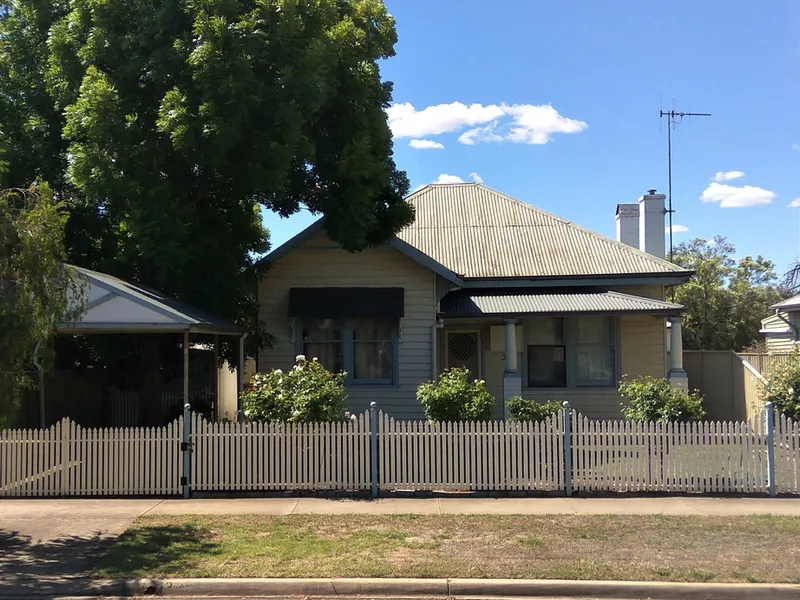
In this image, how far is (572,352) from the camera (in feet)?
50.6

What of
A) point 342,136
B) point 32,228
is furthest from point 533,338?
point 32,228

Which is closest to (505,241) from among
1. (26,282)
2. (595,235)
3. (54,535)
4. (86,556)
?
(595,235)

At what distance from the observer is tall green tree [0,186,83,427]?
23.8 feet

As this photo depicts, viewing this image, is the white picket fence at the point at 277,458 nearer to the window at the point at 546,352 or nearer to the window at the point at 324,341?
the window at the point at 324,341

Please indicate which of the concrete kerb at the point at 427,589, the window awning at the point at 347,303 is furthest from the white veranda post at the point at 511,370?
the concrete kerb at the point at 427,589

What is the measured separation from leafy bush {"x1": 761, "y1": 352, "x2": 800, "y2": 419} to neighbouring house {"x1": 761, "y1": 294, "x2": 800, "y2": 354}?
553cm

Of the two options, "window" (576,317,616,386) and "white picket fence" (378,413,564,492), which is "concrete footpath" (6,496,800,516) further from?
"window" (576,317,616,386)

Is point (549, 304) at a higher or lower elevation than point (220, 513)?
higher

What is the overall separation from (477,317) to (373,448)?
17.1ft

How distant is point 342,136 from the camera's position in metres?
13.0

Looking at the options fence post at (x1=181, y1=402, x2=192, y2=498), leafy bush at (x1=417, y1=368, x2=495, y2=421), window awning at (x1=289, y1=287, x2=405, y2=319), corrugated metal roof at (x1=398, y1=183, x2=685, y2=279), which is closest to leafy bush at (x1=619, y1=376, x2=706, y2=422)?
leafy bush at (x1=417, y1=368, x2=495, y2=421)

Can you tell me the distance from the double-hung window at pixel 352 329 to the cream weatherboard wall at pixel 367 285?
22 cm

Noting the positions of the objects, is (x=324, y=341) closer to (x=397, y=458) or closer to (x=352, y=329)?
(x=352, y=329)

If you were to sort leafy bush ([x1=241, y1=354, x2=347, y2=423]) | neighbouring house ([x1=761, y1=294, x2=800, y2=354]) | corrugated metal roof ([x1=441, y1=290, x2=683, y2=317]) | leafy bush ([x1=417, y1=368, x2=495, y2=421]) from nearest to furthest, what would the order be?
1. leafy bush ([x1=241, y1=354, x2=347, y2=423])
2. leafy bush ([x1=417, y1=368, x2=495, y2=421])
3. corrugated metal roof ([x1=441, y1=290, x2=683, y2=317])
4. neighbouring house ([x1=761, y1=294, x2=800, y2=354])
